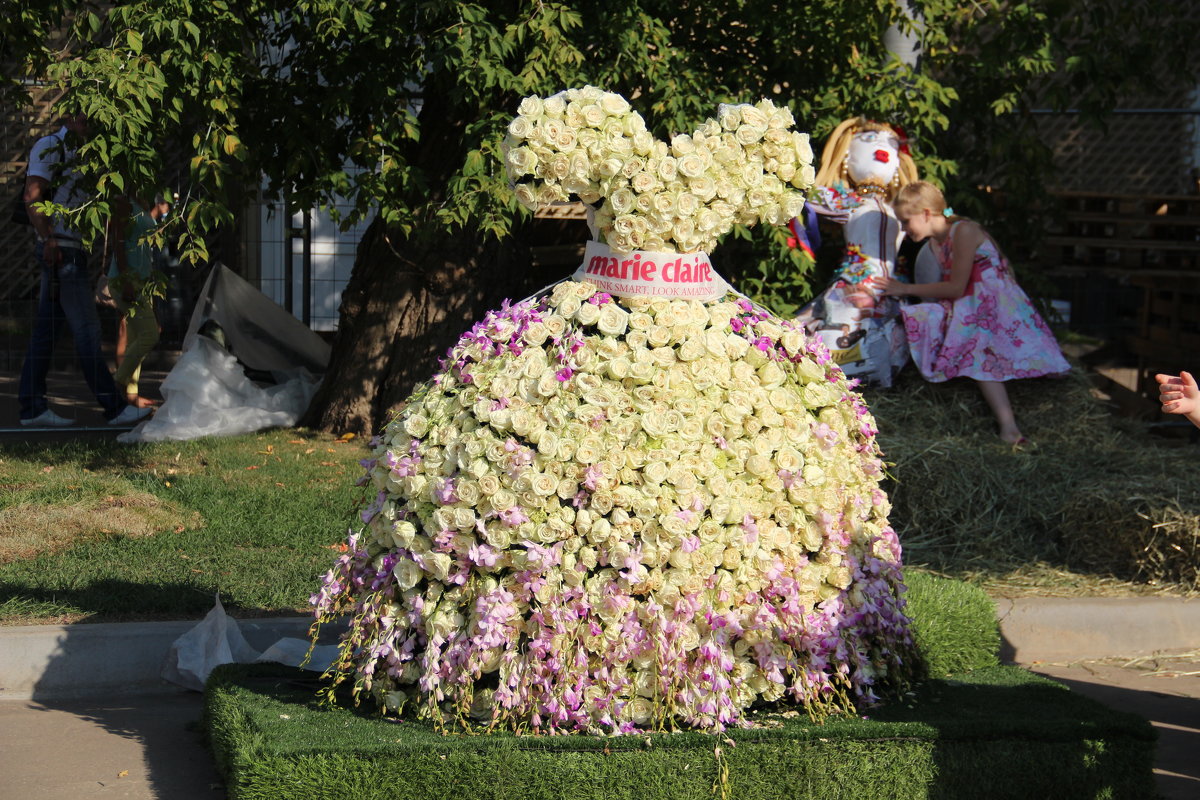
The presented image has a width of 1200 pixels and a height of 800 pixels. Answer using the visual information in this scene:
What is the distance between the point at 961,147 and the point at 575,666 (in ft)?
19.2

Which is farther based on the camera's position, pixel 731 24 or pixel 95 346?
pixel 95 346

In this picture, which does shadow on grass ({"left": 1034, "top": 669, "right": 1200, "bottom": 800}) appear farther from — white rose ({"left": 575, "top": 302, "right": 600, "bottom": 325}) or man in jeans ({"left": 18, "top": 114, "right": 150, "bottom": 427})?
man in jeans ({"left": 18, "top": 114, "right": 150, "bottom": 427})

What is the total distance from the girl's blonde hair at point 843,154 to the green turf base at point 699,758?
3.69 meters

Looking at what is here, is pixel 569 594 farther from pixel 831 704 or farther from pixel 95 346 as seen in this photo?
pixel 95 346

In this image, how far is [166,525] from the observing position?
6.09 m

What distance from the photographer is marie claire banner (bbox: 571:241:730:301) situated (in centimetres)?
378

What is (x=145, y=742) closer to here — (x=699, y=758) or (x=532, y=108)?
(x=699, y=758)

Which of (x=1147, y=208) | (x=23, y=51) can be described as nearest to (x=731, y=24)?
(x=23, y=51)

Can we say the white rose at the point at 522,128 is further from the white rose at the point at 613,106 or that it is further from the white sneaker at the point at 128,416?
the white sneaker at the point at 128,416

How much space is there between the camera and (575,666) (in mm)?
3438

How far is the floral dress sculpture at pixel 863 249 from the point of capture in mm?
6848

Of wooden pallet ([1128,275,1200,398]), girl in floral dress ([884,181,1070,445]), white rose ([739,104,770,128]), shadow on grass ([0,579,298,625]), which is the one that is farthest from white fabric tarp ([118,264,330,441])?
wooden pallet ([1128,275,1200,398])

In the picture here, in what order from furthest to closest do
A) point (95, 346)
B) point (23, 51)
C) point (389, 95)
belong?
point (95, 346), point (389, 95), point (23, 51)

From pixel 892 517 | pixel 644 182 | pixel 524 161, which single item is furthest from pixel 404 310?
pixel 644 182
